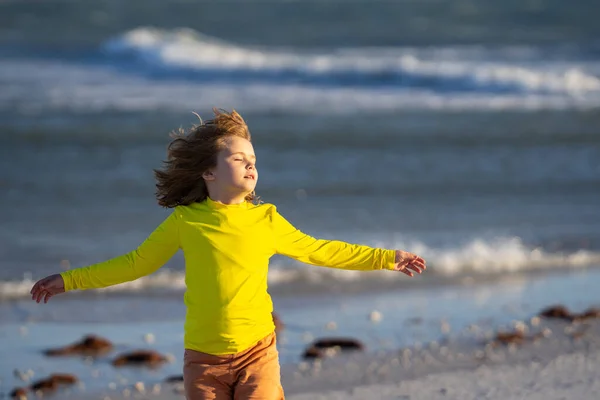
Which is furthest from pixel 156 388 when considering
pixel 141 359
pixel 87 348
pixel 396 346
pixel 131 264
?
pixel 131 264

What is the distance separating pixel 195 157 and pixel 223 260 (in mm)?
368

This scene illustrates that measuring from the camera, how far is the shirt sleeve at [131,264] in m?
3.31

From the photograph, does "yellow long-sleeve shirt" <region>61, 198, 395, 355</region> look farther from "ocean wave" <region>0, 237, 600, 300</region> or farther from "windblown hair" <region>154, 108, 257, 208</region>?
"ocean wave" <region>0, 237, 600, 300</region>

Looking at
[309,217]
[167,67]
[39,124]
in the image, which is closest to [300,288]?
[309,217]

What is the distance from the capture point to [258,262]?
332 cm

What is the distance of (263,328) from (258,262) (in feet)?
0.69

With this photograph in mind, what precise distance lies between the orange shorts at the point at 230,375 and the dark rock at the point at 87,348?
213cm

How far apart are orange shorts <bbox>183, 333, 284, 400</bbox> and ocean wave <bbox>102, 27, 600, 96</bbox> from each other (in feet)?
52.9

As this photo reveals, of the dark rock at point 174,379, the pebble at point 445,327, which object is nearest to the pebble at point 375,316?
the pebble at point 445,327

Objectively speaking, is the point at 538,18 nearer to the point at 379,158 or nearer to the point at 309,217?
the point at 379,158

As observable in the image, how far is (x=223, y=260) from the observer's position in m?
3.27

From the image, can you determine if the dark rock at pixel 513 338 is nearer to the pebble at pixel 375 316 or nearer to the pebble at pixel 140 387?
the pebble at pixel 375 316

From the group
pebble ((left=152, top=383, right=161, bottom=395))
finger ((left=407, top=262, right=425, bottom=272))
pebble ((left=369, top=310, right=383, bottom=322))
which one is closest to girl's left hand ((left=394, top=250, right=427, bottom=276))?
finger ((left=407, top=262, right=425, bottom=272))

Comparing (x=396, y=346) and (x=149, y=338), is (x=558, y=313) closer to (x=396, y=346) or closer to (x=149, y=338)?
(x=396, y=346)
